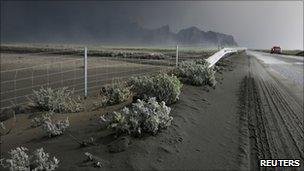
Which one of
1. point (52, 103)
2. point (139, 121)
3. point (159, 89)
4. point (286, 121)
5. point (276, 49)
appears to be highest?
point (276, 49)

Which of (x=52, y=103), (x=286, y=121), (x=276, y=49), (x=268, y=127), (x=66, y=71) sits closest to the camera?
(x=268, y=127)

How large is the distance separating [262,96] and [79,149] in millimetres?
8553

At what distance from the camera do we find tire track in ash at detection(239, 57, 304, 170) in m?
7.30

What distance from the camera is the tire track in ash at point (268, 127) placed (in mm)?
7297

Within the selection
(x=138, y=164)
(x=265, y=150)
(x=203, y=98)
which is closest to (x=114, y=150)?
(x=138, y=164)

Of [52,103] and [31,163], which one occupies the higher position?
[52,103]

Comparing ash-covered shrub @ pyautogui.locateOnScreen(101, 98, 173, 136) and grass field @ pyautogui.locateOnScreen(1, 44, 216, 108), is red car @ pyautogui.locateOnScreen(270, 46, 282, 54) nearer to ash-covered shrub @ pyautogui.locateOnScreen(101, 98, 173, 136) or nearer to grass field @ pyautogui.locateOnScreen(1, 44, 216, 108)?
grass field @ pyautogui.locateOnScreen(1, 44, 216, 108)

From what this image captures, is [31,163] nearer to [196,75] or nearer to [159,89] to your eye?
[159,89]

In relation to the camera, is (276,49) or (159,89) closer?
(159,89)

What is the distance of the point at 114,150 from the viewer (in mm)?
6730

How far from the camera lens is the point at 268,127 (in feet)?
30.7
